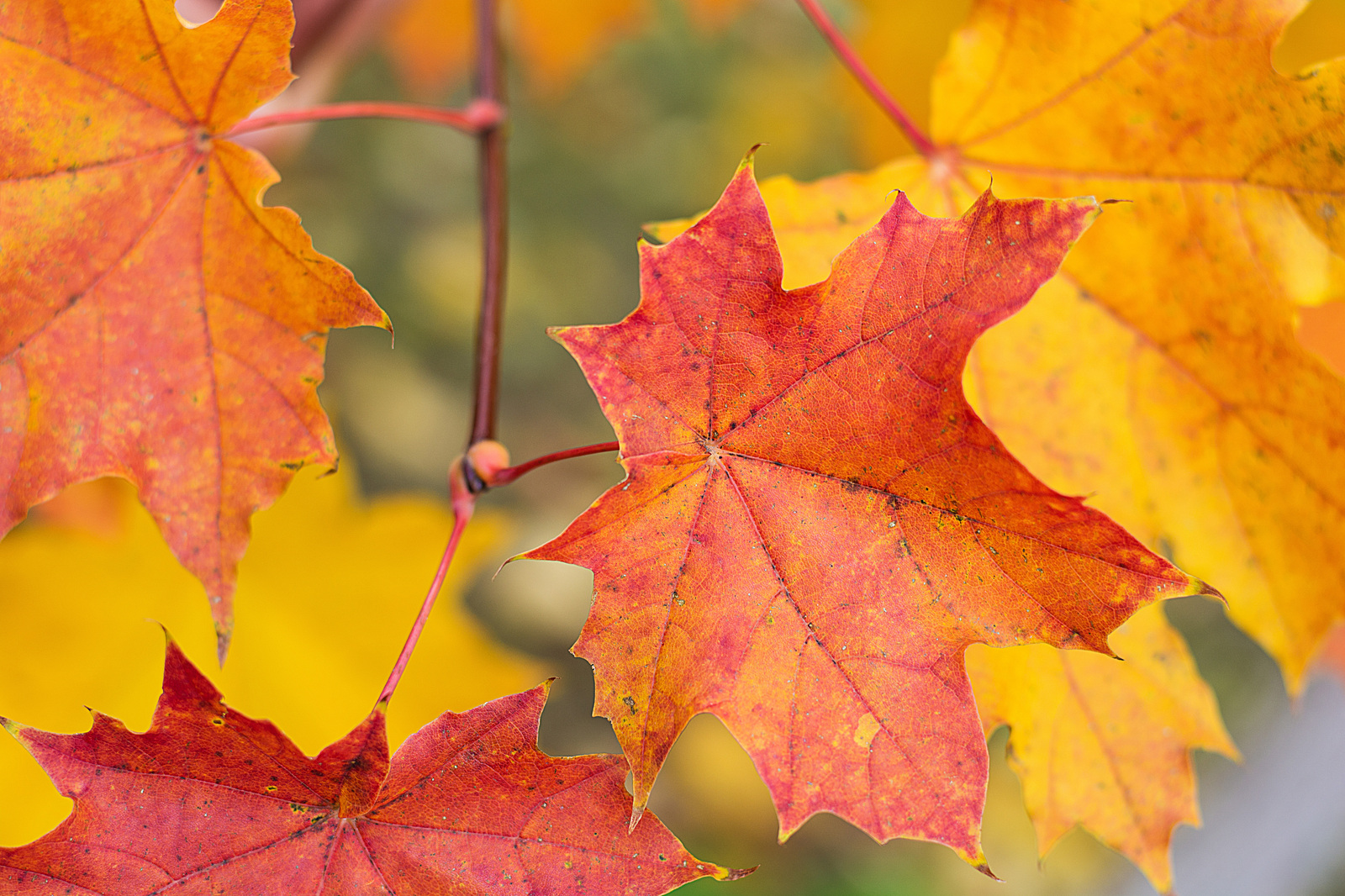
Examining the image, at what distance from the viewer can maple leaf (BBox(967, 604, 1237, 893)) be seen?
73cm

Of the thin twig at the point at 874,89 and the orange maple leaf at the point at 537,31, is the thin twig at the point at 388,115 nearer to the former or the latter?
the thin twig at the point at 874,89

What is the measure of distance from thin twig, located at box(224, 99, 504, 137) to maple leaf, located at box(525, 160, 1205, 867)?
323 mm

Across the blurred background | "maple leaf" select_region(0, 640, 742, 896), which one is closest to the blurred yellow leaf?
"maple leaf" select_region(0, 640, 742, 896)

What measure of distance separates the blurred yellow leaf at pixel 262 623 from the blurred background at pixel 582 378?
1128 mm

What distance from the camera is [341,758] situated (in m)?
0.54

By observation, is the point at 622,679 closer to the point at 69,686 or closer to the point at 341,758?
the point at 341,758

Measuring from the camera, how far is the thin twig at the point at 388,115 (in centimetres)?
65

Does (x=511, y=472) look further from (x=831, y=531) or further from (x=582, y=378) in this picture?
(x=582, y=378)

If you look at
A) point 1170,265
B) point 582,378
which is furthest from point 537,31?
point 1170,265

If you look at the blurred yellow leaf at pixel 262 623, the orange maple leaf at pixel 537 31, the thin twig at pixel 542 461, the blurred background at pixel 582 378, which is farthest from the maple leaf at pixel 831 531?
the blurred background at pixel 582 378

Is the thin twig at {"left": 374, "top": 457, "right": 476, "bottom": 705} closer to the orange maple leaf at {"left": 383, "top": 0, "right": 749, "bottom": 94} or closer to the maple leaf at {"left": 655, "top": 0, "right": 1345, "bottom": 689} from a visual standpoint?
the maple leaf at {"left": 655, "top": 0, "right": 1345, "bottom": 689}

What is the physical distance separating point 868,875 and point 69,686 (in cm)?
216

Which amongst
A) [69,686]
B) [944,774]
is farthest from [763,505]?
[69,686]

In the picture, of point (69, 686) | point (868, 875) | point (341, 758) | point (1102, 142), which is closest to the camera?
point (341, 758)
